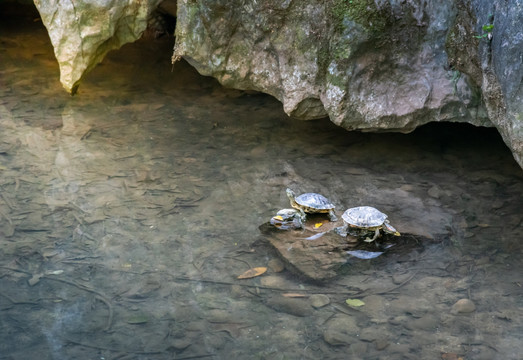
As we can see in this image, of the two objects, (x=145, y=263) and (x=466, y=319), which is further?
(x=145, y=263)

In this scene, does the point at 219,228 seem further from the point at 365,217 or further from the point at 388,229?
the point at 388,229

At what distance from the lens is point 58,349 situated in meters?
3.71

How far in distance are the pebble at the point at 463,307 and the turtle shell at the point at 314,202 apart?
132 cm

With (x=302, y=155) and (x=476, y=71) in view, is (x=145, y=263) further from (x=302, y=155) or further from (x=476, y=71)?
(x=476, y=71)

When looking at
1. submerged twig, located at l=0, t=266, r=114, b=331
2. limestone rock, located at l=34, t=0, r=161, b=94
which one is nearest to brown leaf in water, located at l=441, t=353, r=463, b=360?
submerged twig, located at l=0, t=266, r=114, b=331

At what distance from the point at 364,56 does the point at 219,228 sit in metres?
2.07

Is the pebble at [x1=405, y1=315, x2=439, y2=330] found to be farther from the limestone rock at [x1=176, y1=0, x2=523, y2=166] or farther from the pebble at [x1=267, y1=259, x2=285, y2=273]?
the limestone rock at [x1=176, y1=0, x2=523, y2=166]

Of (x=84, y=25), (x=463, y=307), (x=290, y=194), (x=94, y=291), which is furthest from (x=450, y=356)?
(x=84, y=25)

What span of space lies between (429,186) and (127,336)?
3.07 m

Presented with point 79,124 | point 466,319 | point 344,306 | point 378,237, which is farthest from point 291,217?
A: point 79,124

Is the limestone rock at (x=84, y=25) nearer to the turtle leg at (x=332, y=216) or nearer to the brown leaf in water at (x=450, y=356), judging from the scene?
the turtle leg at (x=332, y=216)

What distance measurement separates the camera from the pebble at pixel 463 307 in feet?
13.4

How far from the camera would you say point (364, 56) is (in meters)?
5.74

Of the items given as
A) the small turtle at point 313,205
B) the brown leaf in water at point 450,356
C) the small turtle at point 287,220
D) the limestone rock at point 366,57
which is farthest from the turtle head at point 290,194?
the brown leaf in water at point 450,356
